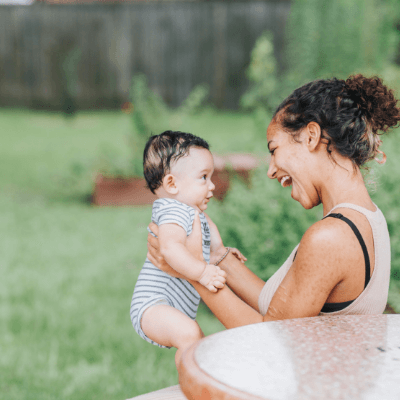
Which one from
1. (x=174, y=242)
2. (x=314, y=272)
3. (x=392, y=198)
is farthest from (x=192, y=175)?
(x=392, y=198)

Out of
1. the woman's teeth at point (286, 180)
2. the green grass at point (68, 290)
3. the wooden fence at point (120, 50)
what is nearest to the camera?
the woman's teeth at point (286, 180)

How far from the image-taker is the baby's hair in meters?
1.74

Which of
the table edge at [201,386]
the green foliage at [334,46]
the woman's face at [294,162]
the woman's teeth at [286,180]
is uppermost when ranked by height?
the green foliage at [334,46]

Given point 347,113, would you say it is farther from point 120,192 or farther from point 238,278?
point 120,192

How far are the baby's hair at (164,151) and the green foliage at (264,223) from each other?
146 centimetres

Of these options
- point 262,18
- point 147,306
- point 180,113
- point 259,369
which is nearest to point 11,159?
point 180,113

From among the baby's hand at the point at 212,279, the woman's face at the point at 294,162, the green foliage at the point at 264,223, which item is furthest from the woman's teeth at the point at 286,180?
the green foliage at the point at 264,223

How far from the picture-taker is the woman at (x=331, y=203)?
1291mm

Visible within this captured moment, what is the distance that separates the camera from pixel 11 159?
8516mm

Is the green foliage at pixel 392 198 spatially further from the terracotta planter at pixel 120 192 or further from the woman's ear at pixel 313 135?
the terracotta planter at pixel 120 192

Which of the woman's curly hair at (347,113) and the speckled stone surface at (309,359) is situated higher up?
the woman's curly hair at (347,113)

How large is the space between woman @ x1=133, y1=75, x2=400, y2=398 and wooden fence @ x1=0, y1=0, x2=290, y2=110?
33.4ft

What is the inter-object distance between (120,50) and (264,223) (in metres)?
9.57

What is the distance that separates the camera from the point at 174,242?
5.17 feet
